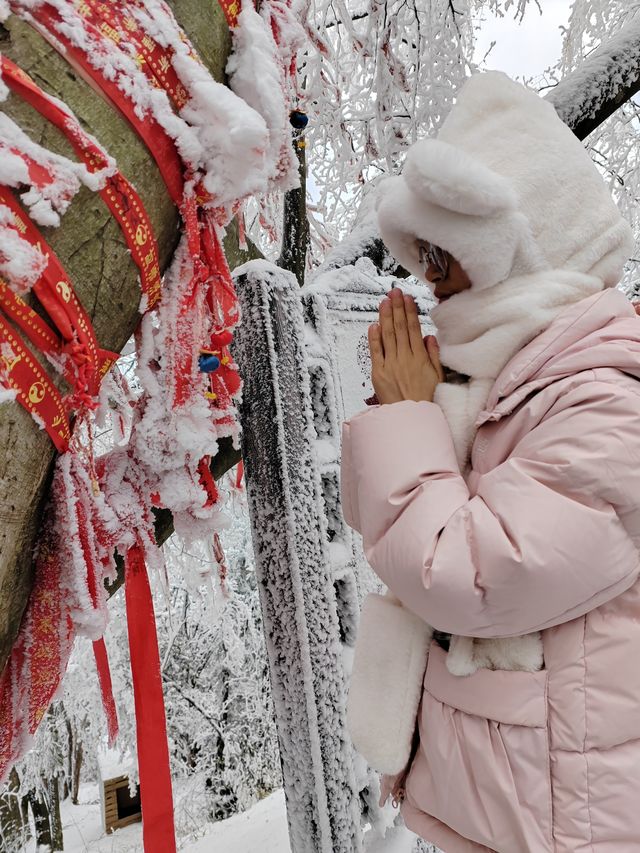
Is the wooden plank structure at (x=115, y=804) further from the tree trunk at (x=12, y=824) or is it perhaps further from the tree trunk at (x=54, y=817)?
the tree trunk at (x=12, y=824)

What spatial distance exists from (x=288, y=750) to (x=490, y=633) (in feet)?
3.15

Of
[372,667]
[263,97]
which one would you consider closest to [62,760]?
[372,667]

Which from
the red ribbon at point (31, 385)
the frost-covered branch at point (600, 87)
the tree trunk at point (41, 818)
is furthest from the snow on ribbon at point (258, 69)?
the tree trunk at point (41, 818)

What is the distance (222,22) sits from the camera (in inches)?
32.6

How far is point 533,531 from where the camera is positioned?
0.80 m

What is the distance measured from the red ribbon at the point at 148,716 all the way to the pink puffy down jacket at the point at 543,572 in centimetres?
40

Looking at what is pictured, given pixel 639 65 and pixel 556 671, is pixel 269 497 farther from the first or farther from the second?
pixel 639 65

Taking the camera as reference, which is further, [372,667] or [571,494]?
[372,667]

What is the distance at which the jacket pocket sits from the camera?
2.88 ft

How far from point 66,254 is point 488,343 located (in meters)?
0.69

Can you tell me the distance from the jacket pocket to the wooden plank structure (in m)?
9.75

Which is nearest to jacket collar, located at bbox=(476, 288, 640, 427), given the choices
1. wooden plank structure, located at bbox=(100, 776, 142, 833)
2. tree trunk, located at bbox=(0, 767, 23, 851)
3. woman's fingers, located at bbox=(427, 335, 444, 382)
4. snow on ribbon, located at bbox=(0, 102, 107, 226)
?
woman's fingers, located at bbox=(427, 335, 444, 382)

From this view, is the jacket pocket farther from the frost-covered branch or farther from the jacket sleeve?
the frost-covered branch

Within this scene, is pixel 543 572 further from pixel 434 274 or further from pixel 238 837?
pixel 238 837
